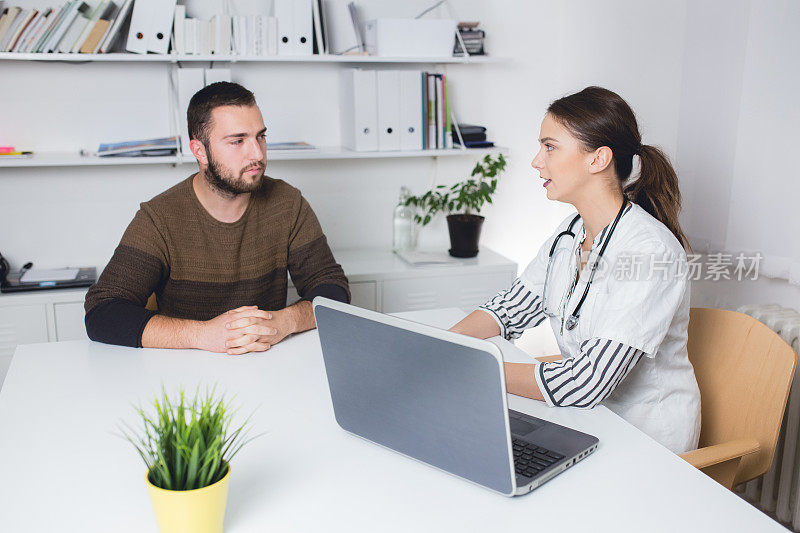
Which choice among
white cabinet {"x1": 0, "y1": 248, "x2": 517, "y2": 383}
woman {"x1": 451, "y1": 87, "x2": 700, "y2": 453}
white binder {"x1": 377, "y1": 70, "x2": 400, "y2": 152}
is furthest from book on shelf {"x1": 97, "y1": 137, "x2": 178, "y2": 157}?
woman {"x1": 451, "y1": 87, "x2": 700, "y2": 453}

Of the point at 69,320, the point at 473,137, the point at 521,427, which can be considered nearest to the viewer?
the point at 521,427

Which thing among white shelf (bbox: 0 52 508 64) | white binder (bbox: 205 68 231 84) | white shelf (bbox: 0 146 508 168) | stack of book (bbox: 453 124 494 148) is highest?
white shelf (bbox: 0 52 508 64)

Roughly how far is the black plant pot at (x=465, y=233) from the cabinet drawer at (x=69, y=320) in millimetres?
1555

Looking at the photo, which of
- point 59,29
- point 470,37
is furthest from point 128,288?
point 470,37

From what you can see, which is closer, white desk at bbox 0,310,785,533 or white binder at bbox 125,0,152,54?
white desk at bbox 0,310,785,533

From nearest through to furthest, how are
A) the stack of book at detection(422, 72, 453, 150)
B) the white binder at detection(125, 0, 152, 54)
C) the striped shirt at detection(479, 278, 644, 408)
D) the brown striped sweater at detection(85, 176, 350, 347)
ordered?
the striped shirt at detection(479, 278, 644, 408) < the brown striped sweater at detection(85, 176, 350, 347) < the white binder at detection(125, 0, 152, 54) < the stack of book at detection(422, 72, 453, 150)

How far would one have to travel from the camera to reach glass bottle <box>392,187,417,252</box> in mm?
3357

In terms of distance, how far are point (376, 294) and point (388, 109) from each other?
79 cm

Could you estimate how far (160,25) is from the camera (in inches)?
112

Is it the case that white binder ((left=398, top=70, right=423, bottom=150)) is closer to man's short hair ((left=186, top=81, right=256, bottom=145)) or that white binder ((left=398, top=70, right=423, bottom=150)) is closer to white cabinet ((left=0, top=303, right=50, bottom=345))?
man's short hair ((left=186, top=81, right=256, bottom=145))

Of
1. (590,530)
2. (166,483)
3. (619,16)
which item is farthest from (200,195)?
(619,16)

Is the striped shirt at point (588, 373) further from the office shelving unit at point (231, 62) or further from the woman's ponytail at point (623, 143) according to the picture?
the office shelving unit at point (231, 62)

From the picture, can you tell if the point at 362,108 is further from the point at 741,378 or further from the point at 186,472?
the point at 186,472

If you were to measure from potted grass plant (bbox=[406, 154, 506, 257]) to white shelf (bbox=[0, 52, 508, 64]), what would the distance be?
17.9 inches
